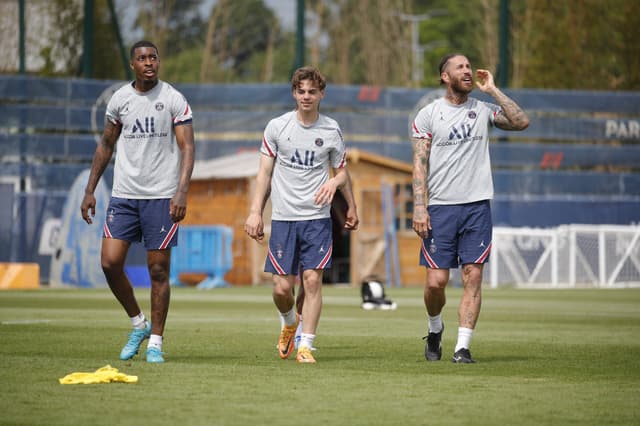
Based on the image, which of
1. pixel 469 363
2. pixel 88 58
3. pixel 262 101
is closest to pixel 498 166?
pixel 262 101

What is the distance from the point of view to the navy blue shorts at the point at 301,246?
1027cm

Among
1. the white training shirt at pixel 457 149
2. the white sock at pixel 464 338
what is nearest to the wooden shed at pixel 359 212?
the white training shirt at pixel 457 149

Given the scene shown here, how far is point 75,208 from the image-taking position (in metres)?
27.6

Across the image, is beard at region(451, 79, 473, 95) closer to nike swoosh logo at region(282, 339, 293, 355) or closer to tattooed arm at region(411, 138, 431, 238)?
tattooed arm at region(411, 138, 431, 238)

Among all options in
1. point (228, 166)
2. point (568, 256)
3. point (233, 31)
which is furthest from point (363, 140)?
point (233, 31)

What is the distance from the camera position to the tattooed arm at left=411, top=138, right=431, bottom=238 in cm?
1034

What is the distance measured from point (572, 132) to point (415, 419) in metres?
26.1

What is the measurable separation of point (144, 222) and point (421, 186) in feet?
6.74

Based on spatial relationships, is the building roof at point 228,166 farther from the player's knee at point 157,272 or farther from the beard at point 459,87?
the player's knee at point 157,272

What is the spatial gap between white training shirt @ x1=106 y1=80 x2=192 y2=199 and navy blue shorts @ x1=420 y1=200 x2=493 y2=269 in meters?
1.94

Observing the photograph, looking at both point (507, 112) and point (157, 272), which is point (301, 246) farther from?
point (507, 112)

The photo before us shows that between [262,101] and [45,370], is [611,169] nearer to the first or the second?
[262,101]

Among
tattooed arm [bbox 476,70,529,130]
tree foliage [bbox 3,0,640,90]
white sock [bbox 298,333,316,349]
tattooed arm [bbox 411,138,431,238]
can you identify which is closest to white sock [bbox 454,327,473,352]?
tattooed arm [bbox 411,138,431,238]

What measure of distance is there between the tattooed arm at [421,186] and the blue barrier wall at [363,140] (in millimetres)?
19304
